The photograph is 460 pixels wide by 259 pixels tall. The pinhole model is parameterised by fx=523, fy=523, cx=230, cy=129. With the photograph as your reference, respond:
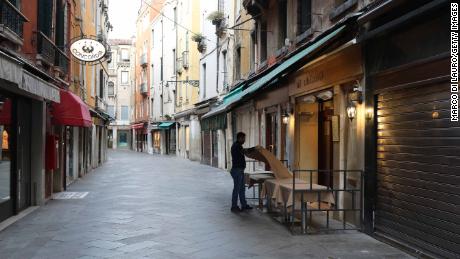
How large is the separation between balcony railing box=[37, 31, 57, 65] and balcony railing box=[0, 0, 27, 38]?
5.45 feet

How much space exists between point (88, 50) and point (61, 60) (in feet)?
2.96

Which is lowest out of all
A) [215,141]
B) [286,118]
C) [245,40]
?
[215,141]

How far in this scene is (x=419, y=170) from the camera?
23.6ft

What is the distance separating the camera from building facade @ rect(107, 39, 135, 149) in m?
69.3

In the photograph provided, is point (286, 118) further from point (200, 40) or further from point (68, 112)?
point (200, 40)

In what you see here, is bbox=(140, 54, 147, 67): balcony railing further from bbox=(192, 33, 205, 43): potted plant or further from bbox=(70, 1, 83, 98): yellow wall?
bbox=(70, 1, 83, 98): yellow wall

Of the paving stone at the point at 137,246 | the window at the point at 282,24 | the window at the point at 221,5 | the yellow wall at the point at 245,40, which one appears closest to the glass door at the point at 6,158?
the paving stone at the point at 137,246

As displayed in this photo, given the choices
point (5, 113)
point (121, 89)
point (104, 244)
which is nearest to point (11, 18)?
point (5, 113)

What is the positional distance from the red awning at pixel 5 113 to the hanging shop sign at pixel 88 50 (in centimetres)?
481

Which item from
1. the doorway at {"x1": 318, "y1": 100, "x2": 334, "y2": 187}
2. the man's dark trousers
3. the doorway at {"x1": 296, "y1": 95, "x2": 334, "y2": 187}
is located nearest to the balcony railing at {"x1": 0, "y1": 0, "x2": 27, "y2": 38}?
the man's dark trousers

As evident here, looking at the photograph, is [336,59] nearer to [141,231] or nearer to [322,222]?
[322,222]

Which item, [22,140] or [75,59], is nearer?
[22,140]

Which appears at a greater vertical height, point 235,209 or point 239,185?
point 239,185

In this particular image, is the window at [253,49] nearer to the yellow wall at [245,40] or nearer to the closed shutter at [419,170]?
the yellow wall at [245,40]
